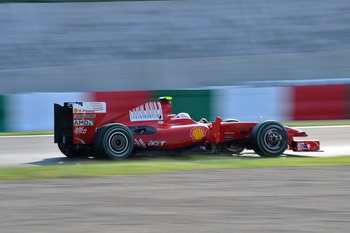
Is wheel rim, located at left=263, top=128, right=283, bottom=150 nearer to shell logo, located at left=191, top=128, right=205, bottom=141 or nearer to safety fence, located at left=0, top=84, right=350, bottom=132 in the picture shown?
shell logo, located at left=191, top=128, right=205, bottom=141

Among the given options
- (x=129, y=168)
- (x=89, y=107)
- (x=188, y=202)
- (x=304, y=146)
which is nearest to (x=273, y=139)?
(x=304, y=146)

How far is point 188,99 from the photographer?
715 inches

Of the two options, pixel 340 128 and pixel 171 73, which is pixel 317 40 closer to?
pixel 171 73

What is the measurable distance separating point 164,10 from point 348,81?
9.21 m

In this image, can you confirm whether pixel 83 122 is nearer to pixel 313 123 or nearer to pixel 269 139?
pixel 269 139

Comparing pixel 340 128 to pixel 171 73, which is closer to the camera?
pixel 340 128

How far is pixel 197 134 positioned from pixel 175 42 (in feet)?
47.4

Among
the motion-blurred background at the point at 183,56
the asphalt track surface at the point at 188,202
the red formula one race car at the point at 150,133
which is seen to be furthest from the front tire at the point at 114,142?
the motion-blurred background at the point at 183,56

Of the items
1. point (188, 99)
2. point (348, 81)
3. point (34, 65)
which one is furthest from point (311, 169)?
point (34, 65)

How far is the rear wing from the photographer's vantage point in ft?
34.8

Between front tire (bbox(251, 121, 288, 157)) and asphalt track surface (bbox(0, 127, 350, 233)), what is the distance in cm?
266

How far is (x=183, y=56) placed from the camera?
2456 cm

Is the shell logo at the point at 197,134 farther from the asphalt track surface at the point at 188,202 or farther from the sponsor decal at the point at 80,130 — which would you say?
the asphalt track surface at the point at 188,202

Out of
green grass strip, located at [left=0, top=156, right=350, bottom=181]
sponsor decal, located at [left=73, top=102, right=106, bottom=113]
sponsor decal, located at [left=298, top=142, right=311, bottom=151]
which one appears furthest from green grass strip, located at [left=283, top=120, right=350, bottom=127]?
green grass strip, located at [left=0, top=156, right=350, bottom=181]
